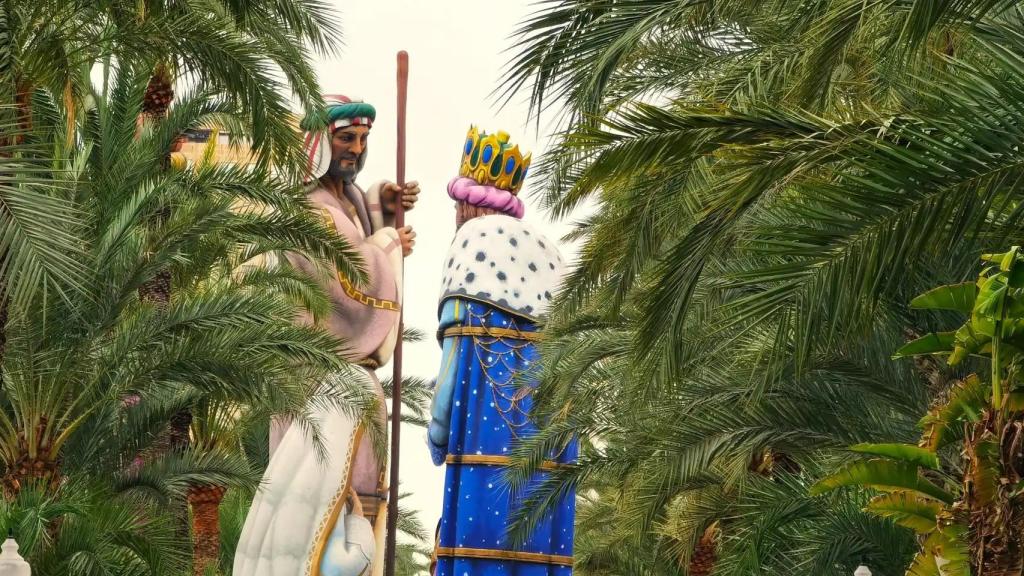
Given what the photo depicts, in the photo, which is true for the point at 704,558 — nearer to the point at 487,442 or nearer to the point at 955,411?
the point at 487,442

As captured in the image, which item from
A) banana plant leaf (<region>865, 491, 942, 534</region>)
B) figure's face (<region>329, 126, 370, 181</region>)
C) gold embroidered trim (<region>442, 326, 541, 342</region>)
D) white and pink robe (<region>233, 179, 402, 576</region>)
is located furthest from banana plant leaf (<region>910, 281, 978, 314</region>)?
figure's face (<region>329, 126, 370, 181</region>)

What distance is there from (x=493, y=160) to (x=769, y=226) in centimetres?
1090

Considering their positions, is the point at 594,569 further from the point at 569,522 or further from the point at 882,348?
the point at 882,348

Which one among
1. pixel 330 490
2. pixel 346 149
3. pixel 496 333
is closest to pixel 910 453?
pixel 330 490

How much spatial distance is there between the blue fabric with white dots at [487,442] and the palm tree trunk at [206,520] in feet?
8.21

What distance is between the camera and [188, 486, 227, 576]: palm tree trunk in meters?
16.9

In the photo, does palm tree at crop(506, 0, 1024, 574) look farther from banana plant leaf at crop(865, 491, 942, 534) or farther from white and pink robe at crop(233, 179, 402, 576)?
white and pink robe at crop(233, 179, 402, 576)

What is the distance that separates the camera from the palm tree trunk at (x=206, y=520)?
666 inches

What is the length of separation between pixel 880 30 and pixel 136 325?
5.69 m

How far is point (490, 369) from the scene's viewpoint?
16.7m

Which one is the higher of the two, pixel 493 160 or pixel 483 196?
pixel 493 160

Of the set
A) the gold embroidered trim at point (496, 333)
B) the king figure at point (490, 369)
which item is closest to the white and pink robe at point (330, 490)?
the king figure at point (490, 369)

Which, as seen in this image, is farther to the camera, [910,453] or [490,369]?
[490,369]

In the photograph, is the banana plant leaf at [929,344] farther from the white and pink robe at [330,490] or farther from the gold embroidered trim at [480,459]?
the gold embroidered trim at [480,459]
